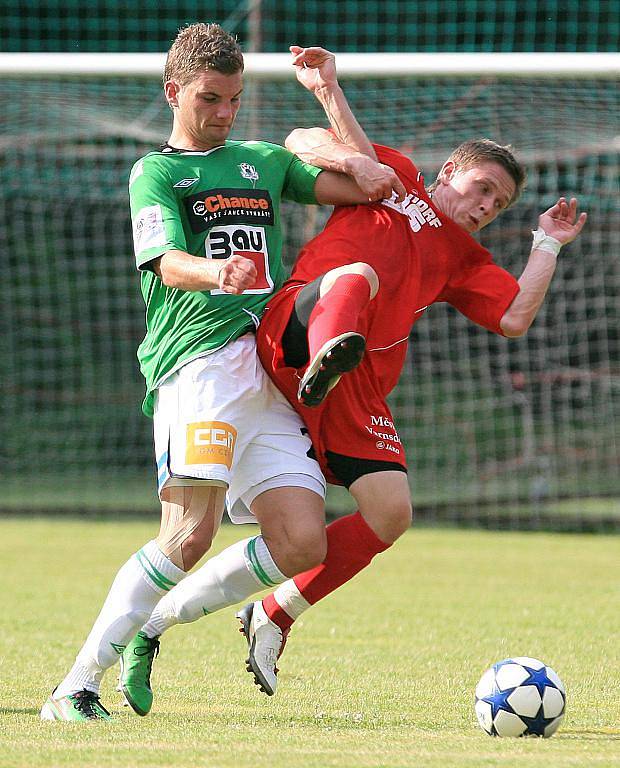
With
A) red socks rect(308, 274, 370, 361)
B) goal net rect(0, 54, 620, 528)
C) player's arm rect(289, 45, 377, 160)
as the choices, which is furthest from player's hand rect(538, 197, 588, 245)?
goal net rect(0, 54, 620, 528)

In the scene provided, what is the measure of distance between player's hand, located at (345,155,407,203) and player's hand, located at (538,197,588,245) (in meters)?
0.60

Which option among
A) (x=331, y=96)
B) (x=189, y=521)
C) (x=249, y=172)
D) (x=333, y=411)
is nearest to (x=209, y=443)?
(x=189, y=521)

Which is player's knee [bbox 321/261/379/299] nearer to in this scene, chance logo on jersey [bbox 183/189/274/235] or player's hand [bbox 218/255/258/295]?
chance logo on jersey [bbox 183/189/274/235]

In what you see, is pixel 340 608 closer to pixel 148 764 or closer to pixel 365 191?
pixel 365 191

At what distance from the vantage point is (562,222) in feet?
14.9

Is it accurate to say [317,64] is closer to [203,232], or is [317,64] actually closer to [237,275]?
[203,232]

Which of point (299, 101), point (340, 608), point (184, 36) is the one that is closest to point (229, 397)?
point (184, 36)

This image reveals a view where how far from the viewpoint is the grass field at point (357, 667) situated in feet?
10.8

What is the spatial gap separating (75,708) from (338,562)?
994mm

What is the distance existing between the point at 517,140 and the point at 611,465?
539cm

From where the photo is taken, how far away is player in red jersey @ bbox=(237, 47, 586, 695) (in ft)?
13.4

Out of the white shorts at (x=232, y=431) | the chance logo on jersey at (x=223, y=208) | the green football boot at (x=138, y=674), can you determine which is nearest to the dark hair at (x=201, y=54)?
the chance logo on jersey at (x=223, y=208)

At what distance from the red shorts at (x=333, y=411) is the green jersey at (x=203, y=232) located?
0.09 meters

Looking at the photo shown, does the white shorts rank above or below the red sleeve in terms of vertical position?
below
